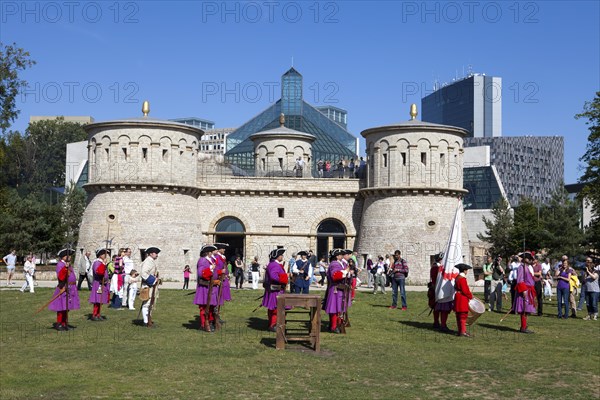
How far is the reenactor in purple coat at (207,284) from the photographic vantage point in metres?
18.9

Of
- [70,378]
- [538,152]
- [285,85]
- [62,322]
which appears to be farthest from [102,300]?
[538,152]

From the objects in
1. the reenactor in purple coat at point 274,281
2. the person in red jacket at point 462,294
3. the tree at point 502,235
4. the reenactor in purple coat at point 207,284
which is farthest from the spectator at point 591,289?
the tree at point 502,235

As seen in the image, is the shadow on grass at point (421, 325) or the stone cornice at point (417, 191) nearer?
the shadow on grass at point (421, 325)

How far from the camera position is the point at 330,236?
45969mm

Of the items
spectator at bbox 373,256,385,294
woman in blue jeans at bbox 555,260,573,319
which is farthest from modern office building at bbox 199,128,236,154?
woman in blue jeans at bbox 555,260,573,319

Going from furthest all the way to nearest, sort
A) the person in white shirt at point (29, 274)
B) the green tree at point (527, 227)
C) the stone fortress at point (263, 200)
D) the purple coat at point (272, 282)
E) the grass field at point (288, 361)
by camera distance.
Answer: the green tree at point (527, 227) < the stone fortress at point (263, 200) < the person in white shirt at point (29, 274) < the purple coat at point (272, 282) < the grass field at point (288, 361)

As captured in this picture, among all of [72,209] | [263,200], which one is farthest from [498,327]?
[72,209]

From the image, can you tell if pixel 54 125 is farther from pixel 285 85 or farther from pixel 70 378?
pixel 70 378

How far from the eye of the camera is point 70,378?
13359 mm

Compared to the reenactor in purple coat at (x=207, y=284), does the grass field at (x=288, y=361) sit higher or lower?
lower

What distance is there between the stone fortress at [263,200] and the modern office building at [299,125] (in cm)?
2445

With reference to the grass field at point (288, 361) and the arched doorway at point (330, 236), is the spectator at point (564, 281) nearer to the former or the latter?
the grass field at point (288, 361)

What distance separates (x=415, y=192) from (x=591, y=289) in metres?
19.6

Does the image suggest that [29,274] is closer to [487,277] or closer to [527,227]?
[487,277]
